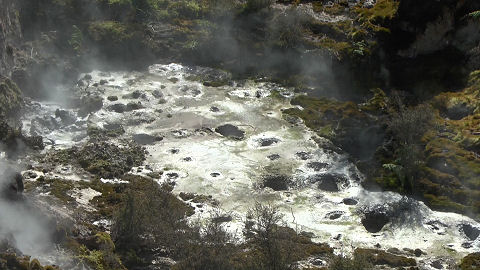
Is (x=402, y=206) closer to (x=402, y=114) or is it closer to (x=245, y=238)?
(x=402, y=114)

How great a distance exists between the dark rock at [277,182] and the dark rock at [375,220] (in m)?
6.84

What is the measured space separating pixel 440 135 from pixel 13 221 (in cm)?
3426

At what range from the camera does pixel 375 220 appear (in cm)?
4147

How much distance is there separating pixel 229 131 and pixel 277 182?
9285mm

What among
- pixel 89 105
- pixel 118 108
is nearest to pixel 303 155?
pixel 118 108

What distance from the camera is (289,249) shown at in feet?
108

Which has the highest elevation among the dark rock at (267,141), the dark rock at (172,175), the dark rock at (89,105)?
the dark rock at (89,105)

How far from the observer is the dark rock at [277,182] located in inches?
1785

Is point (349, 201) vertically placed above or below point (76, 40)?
below

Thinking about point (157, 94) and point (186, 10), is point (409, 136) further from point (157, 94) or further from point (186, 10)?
point (186, 10)

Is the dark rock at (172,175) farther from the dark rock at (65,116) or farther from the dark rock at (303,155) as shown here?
the dark rock at (65,116)

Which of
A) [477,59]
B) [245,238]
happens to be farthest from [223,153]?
[477,59]

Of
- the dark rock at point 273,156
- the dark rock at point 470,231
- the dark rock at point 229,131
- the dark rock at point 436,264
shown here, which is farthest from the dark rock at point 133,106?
the dark rock at point 436,264

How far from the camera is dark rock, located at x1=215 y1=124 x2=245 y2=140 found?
5253cm
